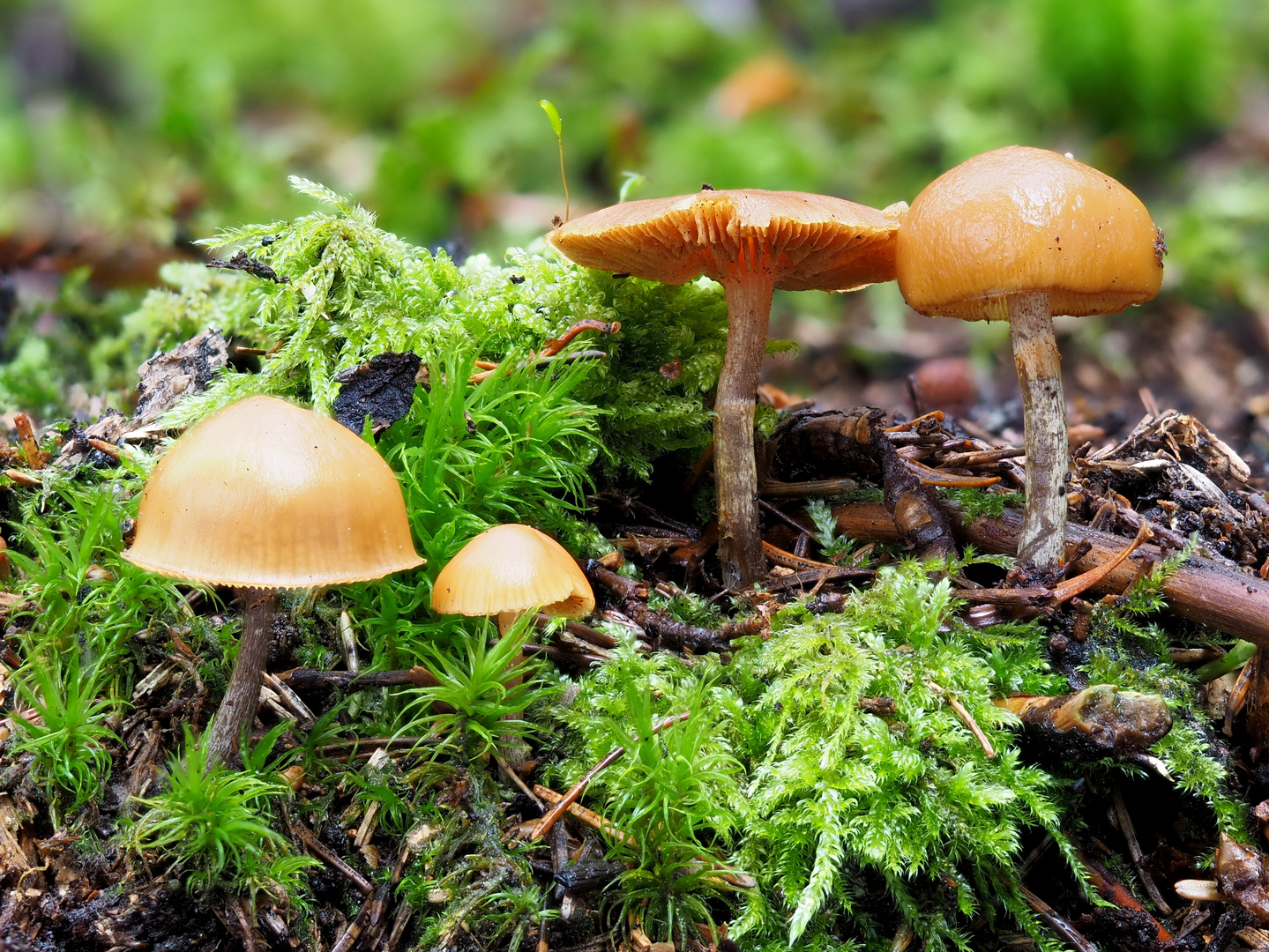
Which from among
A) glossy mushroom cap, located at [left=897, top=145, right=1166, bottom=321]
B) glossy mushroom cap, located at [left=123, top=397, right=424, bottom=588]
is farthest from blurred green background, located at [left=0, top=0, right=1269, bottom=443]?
glossy mushroom cap, located at [left=123, top=397, right=424, bottom=588]

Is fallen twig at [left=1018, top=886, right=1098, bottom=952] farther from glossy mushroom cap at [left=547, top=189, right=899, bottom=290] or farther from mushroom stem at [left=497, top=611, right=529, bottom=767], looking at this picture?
glossy mushroom cap at [left=547, top=189, right=899, bottom=290]

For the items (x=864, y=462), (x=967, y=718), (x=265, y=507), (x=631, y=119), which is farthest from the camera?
(x=631, y=119)

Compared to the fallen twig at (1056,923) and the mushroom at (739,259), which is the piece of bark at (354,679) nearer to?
the mushroom at (739,259)

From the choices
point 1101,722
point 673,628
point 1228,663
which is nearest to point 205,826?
point 673,628

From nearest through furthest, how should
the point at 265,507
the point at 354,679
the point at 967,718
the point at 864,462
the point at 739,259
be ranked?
the point at 265,507 → the point at 967,718 → the point at 354,679 → the point at 739,259 → the point at 864,462

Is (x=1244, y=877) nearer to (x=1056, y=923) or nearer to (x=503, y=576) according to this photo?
(x=1056, y=923)

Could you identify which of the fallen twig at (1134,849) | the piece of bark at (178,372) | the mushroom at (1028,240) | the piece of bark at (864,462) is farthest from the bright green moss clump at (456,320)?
the fallen twig at (1134,849)
